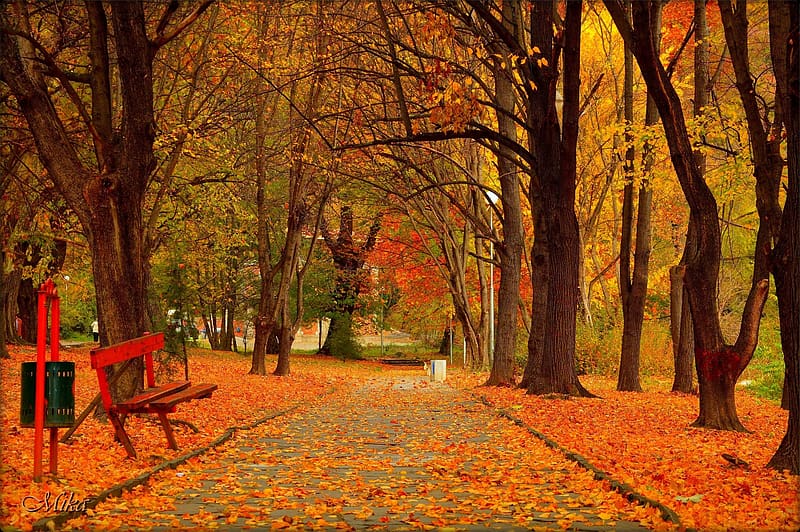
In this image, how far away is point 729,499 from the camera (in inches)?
316

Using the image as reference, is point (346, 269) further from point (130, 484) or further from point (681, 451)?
point (130, 484)

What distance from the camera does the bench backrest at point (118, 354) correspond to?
954 centimetres

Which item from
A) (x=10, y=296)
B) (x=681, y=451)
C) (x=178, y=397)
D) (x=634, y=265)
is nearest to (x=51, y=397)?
(x=178, y=397)

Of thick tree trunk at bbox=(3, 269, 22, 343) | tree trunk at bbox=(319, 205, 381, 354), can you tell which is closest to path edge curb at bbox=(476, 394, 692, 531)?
thick tree trunk at bbox=(3, 269, 22, 343)

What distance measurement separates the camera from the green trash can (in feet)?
28.0

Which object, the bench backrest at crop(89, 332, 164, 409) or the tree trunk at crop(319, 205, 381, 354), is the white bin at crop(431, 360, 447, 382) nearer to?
the tree trunk at crop(319, 205, 381, 354)

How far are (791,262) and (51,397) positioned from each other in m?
7.28

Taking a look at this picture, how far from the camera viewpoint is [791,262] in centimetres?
972

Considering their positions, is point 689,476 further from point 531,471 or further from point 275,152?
point 275,152

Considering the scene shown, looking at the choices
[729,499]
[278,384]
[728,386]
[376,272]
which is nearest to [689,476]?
[729,499]

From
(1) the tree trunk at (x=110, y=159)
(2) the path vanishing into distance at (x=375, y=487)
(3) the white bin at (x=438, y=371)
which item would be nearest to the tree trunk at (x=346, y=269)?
(3) the white bin at (x=438, y=371)

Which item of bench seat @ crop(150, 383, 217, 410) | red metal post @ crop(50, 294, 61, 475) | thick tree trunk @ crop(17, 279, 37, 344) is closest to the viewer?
red metal post @ crop(50, 294, 61, 475)

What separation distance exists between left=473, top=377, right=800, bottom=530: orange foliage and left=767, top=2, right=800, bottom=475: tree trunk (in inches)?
14.9

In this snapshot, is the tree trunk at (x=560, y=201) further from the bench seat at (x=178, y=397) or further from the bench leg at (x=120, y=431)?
the bench leg at (x=120, y=431)
